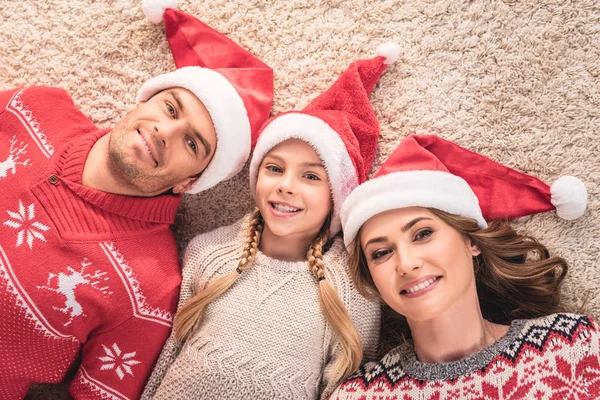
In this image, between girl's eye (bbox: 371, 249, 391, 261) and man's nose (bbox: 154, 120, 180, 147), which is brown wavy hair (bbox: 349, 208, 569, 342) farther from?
man's nose (bbox: 154, 120, 180, 147)

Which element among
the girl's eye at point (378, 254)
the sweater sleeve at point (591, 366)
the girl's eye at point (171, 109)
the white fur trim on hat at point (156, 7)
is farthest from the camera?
the white fur trim on hat at point (156, 7)

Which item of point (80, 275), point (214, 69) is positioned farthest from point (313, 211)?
point (80, 275)

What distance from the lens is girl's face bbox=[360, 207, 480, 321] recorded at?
1312mm

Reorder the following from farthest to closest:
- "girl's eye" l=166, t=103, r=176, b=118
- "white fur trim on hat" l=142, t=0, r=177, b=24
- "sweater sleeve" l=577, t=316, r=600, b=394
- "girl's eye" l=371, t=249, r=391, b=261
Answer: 1. "white fur trim on hat" l=142, t=0, r=177, b=24
2. "girl's eye" l=166, t=103, r=176, b=118
3. "girl's eye" l=371, t=249, r=391, b=261
4. "sweater sleeve" l=577, t=316, r=600, b=394

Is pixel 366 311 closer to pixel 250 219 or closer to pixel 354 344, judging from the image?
pixel 354 344

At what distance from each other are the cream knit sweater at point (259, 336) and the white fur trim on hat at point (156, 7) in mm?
758

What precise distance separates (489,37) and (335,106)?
20.5 inches

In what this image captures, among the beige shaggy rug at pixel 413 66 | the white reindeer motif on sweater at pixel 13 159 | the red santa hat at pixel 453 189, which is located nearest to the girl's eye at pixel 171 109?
the beige shaggy rug at pixel 413 66

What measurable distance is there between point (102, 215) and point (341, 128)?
71 cm

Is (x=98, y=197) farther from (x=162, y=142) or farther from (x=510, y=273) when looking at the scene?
(x=510, y=273)

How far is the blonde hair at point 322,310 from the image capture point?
147cm

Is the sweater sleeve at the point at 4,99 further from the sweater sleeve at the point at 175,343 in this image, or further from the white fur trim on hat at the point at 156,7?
the sweater sleeve at the point at 175,343

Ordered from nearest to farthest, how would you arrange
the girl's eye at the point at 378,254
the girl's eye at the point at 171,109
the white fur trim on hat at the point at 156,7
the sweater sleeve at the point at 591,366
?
the sweater sleeve at the point at 591,366
the girl's eye at the point at 378,254
the girl's eye at the point at 171,109
the white fur trim on hat at the point at 156,7

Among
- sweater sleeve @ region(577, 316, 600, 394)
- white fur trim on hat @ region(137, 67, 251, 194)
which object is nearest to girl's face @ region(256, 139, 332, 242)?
white fur trim on hat @ region(137, 67, 251, 194)
